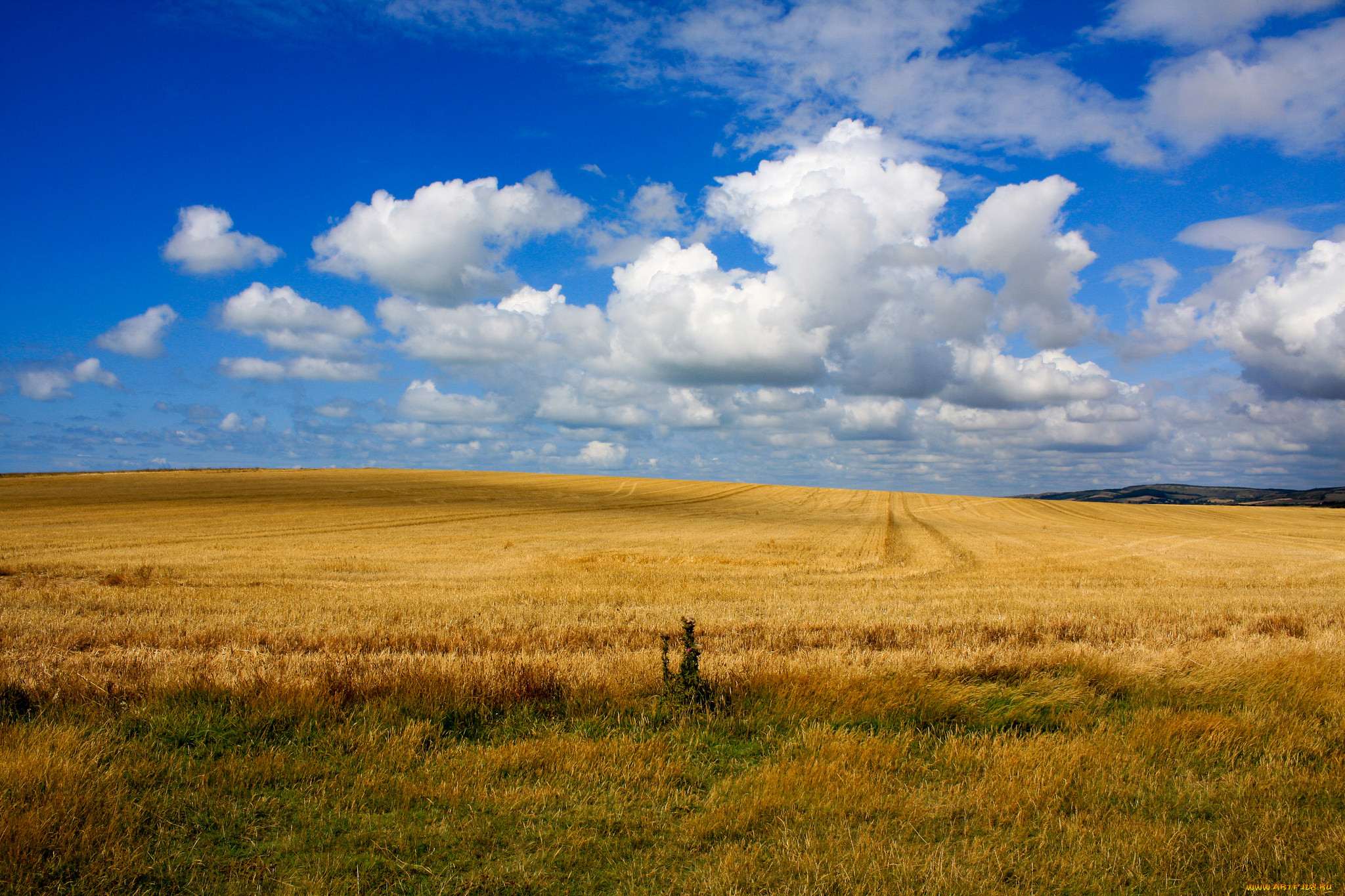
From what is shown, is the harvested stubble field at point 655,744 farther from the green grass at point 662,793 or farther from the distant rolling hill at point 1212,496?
the distant rolling hill at point 1212,496

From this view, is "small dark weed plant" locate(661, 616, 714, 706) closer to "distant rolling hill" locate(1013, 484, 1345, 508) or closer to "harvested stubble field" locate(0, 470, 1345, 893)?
"harvested stubble field" locate(0, 470, 1345, 893)

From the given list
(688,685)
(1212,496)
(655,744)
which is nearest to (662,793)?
(655,744)

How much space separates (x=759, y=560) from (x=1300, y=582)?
15.8 meters

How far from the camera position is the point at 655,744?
6.16 meters

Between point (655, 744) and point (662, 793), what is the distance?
0.73 meters

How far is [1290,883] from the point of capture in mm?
4379

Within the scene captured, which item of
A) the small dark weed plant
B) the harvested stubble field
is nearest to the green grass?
the harvested stubble field

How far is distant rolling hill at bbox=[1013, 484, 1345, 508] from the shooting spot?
327ft

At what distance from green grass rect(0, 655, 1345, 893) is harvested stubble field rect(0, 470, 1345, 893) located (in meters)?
0.03

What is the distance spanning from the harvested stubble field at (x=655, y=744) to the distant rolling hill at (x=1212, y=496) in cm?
10109

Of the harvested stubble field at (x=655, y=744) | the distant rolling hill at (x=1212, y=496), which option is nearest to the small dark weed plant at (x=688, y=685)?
the harvested stubble field at (x=655, y=744)

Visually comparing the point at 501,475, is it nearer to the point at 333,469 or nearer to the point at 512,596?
the point at 333,469

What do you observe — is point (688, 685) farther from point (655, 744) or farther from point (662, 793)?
point (662, 793)

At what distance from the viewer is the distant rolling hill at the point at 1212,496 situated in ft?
327
